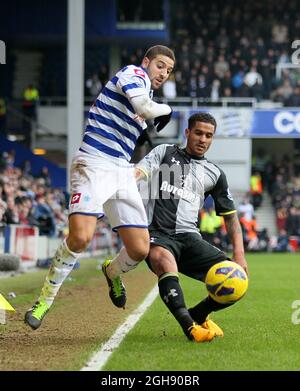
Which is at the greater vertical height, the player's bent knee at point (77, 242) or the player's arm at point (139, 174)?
the player's arm at point (139, 174)

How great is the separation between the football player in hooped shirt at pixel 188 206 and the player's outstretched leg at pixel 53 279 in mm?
769

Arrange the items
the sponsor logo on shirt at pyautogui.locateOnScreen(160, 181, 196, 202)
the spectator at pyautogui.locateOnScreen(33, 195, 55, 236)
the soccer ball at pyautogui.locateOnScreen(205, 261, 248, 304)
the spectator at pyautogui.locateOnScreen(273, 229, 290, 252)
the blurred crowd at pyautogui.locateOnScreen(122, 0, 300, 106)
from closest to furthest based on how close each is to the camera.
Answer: the soccer ball at pyautogui.locateOnScreen(205, 261, 248, 304) → the sponsor logo on shirt at pyautogui.locateOnScreen(160, 181, 196, 202) → the spectator at pyautogui.locateOnScreen(33, 195, 55, 236) → the spectator at pyautogui.locateOnScreen(273, 229, 290, 252) → the blurred crowd at pyautogui.locateOnScreen(122, 0, 300, 106)

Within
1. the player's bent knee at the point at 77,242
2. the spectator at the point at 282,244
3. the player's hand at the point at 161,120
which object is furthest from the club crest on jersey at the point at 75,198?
the spectator at the point at 282,244

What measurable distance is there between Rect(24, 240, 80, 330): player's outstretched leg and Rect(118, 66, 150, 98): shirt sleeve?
1347 millimetres

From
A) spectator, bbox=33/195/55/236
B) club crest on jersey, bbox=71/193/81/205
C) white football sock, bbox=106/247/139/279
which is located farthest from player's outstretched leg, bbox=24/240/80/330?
spectator, bbox=33/195/55/236

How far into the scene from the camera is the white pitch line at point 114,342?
5852 millimetres

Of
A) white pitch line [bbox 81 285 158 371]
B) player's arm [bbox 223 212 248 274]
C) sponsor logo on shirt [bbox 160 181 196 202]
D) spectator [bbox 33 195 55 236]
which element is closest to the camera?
white pitch line [bbox 81 285 158 371]

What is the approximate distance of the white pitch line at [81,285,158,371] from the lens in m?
5.85

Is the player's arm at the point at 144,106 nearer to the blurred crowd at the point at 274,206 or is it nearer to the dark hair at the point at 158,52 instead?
the dark hair at the point at 158,52

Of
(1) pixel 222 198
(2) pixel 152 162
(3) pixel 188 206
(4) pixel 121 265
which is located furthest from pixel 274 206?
(4) pixel 121 265

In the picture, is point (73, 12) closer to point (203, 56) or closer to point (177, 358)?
point (203, 56)

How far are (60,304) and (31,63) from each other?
29.4 metres

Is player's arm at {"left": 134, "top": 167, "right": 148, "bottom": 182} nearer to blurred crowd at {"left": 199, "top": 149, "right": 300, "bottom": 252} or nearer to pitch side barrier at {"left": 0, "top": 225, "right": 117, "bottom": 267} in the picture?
pitch side barrier at {"left": 0, "top": 225, "right": 117, "bottom": 267}
